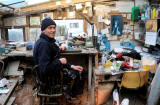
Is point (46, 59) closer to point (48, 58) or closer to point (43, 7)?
point (48, 58)

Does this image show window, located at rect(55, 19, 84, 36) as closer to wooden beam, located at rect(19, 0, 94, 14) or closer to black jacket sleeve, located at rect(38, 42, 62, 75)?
wooden beam, located at rect(19, 0, 94, 14)

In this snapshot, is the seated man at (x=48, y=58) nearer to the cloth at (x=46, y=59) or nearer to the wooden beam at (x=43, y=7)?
the cloth at (x=46, y=59)

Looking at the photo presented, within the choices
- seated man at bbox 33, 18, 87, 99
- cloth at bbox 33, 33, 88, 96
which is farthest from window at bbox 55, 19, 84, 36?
cloth at bbox 33, 33, 88, 96

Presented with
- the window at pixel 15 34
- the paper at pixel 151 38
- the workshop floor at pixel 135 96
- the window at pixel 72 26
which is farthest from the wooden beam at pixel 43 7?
the workshop floor at pixel 135 96

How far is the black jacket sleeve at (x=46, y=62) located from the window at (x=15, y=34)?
2.41 metres

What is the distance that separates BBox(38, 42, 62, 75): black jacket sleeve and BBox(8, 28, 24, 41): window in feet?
7.90

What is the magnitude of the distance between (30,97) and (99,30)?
2.22 metres

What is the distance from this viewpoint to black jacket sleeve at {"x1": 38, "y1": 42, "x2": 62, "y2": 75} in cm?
174

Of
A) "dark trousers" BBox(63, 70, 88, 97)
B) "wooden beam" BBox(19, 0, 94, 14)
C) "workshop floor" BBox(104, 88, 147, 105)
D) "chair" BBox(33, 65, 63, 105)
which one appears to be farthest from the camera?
"wooden beam" BBox(19, 0, 94, 14)

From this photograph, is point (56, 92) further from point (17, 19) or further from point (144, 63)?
point (17, 19)

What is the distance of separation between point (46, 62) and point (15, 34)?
2.69 m

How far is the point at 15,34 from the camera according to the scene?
3994mm

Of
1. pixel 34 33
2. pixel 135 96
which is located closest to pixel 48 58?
pixel 135 96

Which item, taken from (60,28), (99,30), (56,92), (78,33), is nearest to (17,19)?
(60,28)
